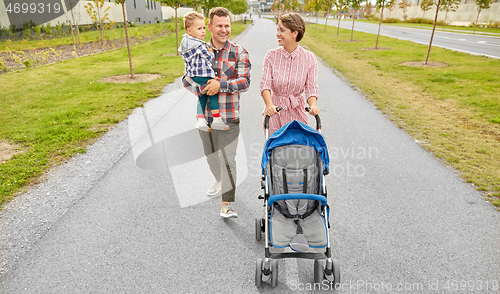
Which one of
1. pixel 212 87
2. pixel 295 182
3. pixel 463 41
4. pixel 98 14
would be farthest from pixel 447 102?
pixel 98 14

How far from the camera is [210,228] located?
11.3ft

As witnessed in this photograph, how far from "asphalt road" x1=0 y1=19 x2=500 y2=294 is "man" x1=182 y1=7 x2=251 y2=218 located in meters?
0.57

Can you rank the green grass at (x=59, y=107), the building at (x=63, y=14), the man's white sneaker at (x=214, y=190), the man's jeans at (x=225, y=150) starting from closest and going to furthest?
the man's jeans at (x=225, y=150) → the man's white sneaker at (x=214, y=190) → the green grass at (x=59, y=107) → the building at (x=63, y=14)

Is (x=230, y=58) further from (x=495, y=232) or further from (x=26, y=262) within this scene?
(x=495, y=232)

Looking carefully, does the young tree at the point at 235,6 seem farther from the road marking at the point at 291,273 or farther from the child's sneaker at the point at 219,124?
the road marking at the point at 291,273

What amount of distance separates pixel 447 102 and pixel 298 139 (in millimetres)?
7597

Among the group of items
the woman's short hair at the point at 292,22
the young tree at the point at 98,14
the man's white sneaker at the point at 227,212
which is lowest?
the man's white sneaker at the point at 227,212

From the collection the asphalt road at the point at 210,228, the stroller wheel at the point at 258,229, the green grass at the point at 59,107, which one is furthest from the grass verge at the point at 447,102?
the green grass at the point at 59,107

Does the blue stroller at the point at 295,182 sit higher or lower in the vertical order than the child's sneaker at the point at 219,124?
lower

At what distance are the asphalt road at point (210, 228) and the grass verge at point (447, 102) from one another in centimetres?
46

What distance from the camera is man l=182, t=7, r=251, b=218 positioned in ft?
9.55

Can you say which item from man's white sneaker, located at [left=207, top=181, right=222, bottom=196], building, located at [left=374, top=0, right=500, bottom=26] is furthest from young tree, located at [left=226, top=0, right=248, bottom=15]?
man's white sneaker, located at [left=207, top=181, right=222, bottom=196]

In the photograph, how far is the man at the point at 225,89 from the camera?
115 inches

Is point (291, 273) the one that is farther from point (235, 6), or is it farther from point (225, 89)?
point (235, 6)
